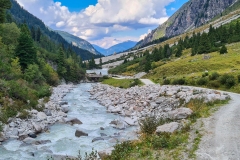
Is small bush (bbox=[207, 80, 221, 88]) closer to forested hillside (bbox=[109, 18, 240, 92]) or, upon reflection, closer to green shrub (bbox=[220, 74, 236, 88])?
forested hillside (bbox=[109, 18, 240, 92])

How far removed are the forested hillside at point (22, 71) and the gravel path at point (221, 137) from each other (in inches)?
770

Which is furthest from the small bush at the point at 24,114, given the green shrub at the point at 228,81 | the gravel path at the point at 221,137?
the green shrub at the point at 228,81

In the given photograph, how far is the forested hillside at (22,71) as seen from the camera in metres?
28.4

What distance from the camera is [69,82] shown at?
9575 cm

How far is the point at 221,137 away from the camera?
13.3 meters

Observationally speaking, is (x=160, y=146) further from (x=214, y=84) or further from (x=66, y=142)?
(x=214, y=84)

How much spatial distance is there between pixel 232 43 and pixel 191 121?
8815 centimetres

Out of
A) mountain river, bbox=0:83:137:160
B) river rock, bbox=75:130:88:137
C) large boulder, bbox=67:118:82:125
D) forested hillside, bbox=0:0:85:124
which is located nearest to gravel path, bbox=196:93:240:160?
mountain river, bbox=0:83:137:160

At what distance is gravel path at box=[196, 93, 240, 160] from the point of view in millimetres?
11031

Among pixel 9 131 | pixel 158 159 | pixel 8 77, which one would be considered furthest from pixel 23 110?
pixel 158 159

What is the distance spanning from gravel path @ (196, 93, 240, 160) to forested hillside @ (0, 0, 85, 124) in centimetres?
1955

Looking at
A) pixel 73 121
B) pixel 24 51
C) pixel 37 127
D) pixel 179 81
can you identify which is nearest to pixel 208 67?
pixel 179 81

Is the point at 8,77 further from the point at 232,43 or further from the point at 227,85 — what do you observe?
the point at 232,43

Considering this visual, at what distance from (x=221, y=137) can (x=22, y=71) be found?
5033cm
